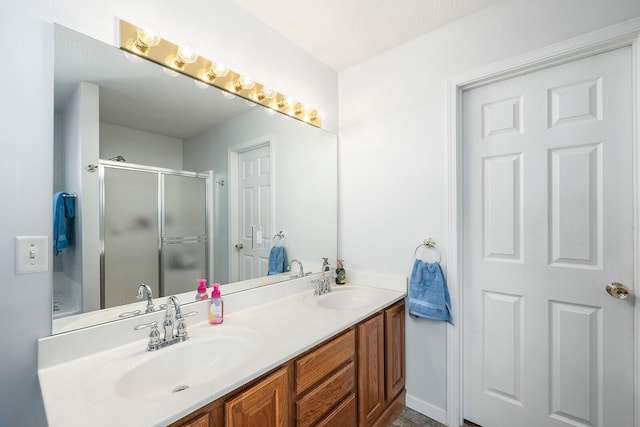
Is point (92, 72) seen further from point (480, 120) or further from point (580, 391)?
point (580, 391)

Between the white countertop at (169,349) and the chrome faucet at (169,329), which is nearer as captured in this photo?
the white countertop at (169,349)

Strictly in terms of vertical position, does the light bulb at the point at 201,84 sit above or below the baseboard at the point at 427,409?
above

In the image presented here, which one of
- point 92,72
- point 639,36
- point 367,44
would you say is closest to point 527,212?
point 639,36

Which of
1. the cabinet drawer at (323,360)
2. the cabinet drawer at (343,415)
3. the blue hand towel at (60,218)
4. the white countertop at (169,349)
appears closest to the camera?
the white countertop at (169,349)

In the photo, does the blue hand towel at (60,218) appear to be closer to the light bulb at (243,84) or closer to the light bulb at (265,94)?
the light bulb at (243,84)

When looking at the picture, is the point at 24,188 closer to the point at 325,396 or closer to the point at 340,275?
the point at 325,396

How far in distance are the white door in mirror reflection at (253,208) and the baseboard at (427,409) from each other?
1.28 metres

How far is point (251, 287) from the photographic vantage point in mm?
1555

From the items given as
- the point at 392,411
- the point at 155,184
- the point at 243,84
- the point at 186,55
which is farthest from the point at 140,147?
the point at 392,411

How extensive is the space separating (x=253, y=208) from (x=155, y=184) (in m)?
0.54

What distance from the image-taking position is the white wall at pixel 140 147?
43.1 inches

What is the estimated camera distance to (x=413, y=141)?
1799 mm

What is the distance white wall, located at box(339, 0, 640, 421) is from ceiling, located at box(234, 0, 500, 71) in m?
0.09

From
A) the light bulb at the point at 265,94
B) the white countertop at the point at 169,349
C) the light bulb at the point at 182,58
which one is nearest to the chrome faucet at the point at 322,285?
the white countertop at the point at 169,349
